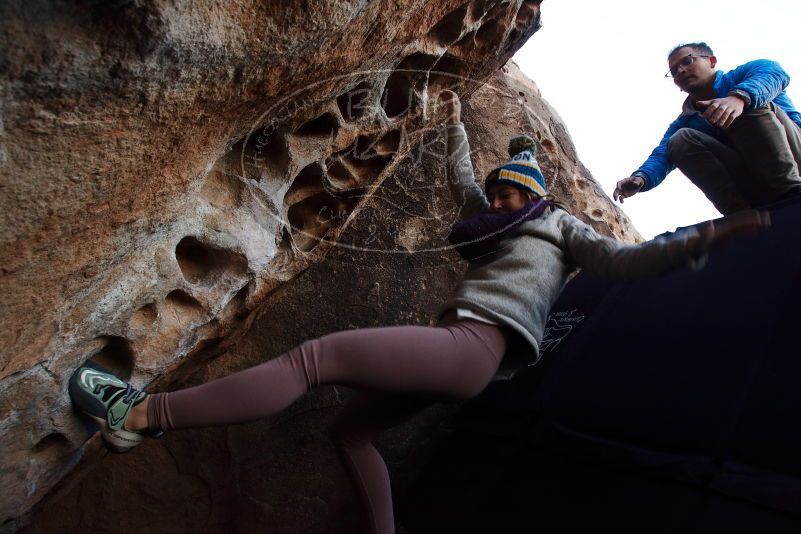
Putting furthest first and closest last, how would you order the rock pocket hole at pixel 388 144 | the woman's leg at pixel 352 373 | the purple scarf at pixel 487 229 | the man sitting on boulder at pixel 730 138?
1. the rock pocket hole at pixel 388 144
2. the man sitting on boulder at pixel 730 138
3. the purple scarf at pixel 487 229
4. the woman's leg at pixel 352 373

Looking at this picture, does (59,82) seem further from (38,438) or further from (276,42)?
(38,438)

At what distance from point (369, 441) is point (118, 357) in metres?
0.82

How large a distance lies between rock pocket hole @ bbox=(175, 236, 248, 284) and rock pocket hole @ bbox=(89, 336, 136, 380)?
0.91 feet

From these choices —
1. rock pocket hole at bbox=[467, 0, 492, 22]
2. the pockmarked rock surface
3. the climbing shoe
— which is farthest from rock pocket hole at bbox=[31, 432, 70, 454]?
rock pocket hole at bbox=[467, 0, 492, 22]

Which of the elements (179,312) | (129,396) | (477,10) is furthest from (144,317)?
(477,10)

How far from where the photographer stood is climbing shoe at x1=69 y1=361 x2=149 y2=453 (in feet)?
5.28

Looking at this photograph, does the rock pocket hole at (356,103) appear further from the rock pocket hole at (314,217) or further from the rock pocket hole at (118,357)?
the rock pocket hole at (118,357)

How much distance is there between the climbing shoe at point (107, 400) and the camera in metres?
1.61

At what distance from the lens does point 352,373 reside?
1.64m

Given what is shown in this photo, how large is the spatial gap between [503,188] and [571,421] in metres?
0.88

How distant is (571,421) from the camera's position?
2311 mm

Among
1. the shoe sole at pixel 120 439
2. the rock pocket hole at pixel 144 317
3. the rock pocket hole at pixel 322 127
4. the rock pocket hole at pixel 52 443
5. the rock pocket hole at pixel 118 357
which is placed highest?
the rock pocket hole at pixel 322 127

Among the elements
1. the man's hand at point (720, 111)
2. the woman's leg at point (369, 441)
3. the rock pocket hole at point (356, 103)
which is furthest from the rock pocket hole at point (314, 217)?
the man's hand at point (720, 111)

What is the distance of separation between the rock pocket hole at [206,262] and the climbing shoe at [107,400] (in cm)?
40
